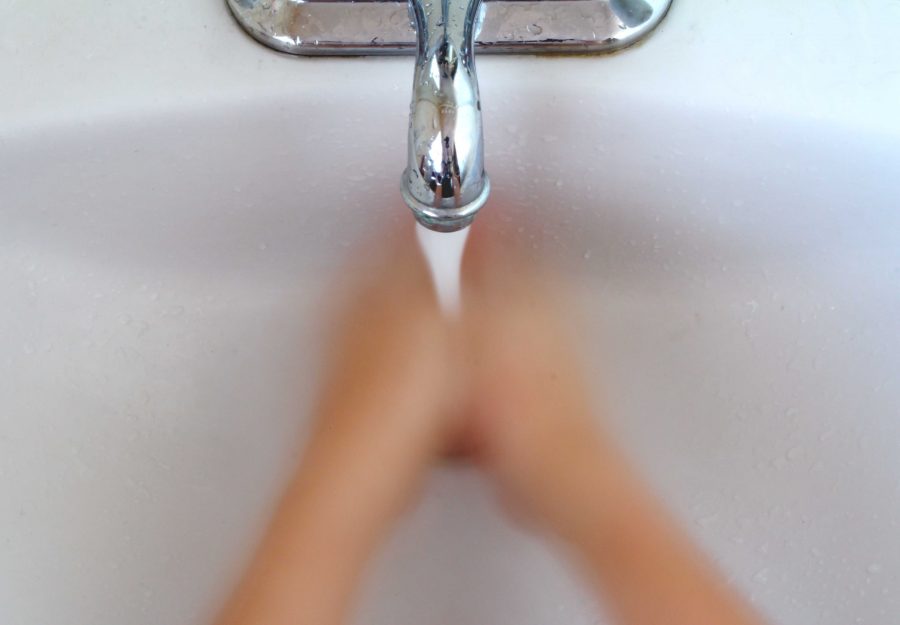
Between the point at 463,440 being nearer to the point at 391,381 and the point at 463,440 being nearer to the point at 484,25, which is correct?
the point at 391,381

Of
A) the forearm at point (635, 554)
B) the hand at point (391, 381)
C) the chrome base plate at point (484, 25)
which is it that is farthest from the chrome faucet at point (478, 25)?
the forearm at point (635, 554)

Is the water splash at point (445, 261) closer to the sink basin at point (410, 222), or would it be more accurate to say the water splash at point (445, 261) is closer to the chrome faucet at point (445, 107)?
→ the sink basin at point (410, 222)

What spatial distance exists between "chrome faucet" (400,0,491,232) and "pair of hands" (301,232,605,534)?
0.13m

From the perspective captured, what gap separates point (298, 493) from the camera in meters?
0.41

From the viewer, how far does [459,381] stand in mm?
446

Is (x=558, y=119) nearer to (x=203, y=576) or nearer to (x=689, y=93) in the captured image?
(x=689, y=93)

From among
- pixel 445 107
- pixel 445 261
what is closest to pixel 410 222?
pixel 445 261

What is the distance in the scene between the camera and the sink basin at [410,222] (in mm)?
369

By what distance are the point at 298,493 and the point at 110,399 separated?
0.33 ft

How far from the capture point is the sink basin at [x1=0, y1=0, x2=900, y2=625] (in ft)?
1.21

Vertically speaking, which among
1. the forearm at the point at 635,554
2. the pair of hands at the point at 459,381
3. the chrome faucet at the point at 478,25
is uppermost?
the chrome faucet at the point at 478,25

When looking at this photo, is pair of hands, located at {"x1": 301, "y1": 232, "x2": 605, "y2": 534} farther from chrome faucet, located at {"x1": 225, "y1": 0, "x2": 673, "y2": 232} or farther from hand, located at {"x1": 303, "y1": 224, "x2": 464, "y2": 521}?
chrome faucet, located at {"x1": 225, "y1": 0, "x2": 673, "y2": 232}

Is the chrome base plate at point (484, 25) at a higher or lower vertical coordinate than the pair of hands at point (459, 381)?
higher

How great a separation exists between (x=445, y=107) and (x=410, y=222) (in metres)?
0.13
